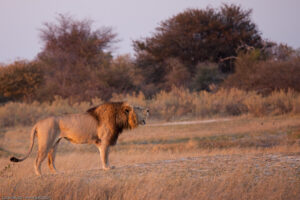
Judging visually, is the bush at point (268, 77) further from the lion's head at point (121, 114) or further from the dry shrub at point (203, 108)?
the lion's head at point (121, 114)

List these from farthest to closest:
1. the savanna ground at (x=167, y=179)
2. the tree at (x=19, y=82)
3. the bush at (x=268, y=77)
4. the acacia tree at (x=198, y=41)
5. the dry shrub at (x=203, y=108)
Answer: the acacia tree at (x=198, y=41) < the tree at (x=19, y=82) < the bush at (x=268, y=77) < the dry shrub at (x=203, y=108) < the savanna ground at (x=167, y=179)

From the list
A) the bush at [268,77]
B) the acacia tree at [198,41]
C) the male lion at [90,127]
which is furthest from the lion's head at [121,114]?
the acacia tree at [198,41]

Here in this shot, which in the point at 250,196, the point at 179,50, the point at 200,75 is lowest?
the point at 250,196

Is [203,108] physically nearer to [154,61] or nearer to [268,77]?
[268,77]

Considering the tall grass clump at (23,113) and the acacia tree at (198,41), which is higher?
the acacia tree at (198,41)

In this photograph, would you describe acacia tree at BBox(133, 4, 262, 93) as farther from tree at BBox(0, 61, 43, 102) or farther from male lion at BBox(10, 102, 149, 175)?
male lion at BBox(10, 102, 149, 175)

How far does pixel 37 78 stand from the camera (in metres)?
33.4

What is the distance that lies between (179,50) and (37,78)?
597 inches

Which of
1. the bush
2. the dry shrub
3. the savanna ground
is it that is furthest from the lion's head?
the bush

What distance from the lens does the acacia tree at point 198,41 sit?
40625 millimetres

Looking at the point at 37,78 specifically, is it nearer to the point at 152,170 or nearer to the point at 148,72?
the point at 148,72

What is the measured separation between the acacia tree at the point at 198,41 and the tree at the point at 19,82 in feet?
39.3

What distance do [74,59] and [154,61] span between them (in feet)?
27.1

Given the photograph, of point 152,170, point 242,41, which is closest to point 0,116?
point 152,170
